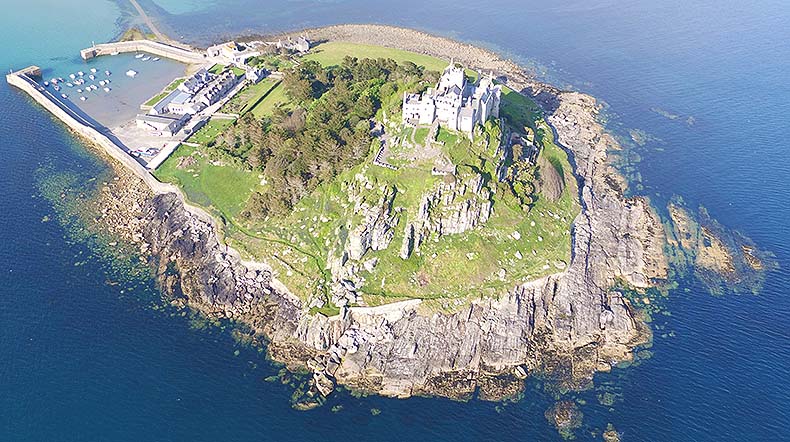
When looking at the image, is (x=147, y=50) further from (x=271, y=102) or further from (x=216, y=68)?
(x=271, y=102)

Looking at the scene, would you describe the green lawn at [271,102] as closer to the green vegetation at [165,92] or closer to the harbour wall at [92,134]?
the green vegetation at [165,92]

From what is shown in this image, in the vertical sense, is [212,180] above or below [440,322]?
above

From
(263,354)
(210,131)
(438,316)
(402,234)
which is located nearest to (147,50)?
(210,131)

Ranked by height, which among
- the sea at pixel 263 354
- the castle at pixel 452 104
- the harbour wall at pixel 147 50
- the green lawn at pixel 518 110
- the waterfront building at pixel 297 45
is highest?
the castle at pixel 452 104

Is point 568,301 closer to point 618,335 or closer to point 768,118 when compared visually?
point 618,335

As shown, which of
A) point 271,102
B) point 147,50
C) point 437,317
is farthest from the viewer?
point 147,50

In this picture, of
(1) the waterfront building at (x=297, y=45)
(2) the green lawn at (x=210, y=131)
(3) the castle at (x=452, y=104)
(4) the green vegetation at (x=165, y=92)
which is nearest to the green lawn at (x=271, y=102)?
(2) the green lawn at (x=210, y=131)
